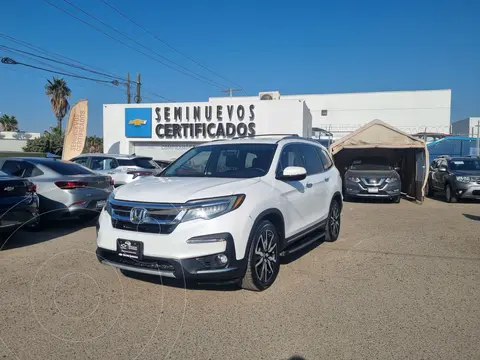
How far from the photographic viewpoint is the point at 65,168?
853cm

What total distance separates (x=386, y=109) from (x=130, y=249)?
4698cm

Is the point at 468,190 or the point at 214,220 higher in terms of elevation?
the point at 214,220

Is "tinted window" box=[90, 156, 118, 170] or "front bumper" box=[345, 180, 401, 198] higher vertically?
"tinted window" box=[90, 156, 118, 170]

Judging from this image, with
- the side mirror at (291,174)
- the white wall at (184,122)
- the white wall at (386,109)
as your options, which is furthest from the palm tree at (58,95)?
the side mirror at (291,174)

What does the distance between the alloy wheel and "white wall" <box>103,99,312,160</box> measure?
16653 millimetres

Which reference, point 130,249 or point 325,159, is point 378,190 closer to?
point 325,159

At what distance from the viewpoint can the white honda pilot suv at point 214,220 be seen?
3.99 meters

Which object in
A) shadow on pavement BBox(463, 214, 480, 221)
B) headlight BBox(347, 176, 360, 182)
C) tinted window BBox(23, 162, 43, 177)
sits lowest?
shadow on pavement BBox(463, 214, 480, 221)

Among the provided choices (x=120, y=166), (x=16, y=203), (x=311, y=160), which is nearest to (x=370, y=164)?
(x=120, y=166)

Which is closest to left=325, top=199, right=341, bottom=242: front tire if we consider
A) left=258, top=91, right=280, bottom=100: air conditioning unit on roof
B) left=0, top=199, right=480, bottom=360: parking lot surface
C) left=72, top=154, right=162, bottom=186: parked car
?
left=0, top=199, right=480, bottom=360: parking lot surface

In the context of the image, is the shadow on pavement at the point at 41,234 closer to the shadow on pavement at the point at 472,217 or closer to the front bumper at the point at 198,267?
the front bumper at the point at 198,267

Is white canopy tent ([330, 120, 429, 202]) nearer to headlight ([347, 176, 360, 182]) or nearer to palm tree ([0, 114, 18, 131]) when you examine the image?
headlight ([347, 176, 360, 182])

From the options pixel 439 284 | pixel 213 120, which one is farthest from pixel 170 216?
pixel 213 120

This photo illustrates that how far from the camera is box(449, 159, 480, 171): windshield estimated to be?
557 inches
